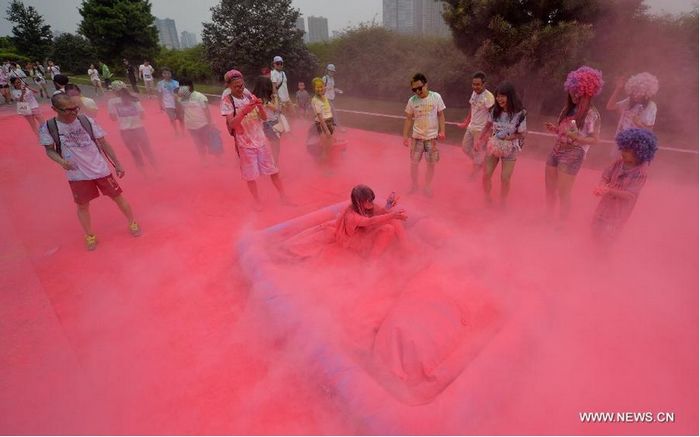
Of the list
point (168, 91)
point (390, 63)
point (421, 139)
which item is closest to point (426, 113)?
point (421, 139)

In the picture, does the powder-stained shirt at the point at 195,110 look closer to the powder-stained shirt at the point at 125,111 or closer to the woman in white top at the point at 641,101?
the powder-stained shirt at the point at 125,111

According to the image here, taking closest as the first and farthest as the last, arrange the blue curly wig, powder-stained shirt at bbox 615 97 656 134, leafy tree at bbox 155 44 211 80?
the blue curly wig
powder-stained shirt at bbox 615 97 656 134
leafy tree at bbox 155 44 211 80

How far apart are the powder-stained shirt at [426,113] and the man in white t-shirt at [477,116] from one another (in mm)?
671

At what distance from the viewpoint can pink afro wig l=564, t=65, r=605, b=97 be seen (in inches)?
137

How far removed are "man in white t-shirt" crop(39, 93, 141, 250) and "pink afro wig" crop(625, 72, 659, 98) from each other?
5882 mm

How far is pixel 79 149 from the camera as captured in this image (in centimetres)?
387

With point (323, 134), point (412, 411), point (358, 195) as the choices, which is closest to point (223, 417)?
point (412, 411)

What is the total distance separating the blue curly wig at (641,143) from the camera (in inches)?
110

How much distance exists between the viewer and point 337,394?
2314mm

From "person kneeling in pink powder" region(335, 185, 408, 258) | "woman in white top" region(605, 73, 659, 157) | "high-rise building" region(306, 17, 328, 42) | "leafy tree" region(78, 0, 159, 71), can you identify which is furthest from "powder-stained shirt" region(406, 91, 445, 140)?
"high-rise building" region(306, 17, 328, 42)

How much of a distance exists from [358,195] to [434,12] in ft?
65.8

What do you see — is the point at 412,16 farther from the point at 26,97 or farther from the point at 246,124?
the point at 246,124

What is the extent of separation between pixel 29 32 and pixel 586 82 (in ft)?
132

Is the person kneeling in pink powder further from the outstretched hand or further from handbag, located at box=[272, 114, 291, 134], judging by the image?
handbag, located at box=[272, 114, 291, 134]
